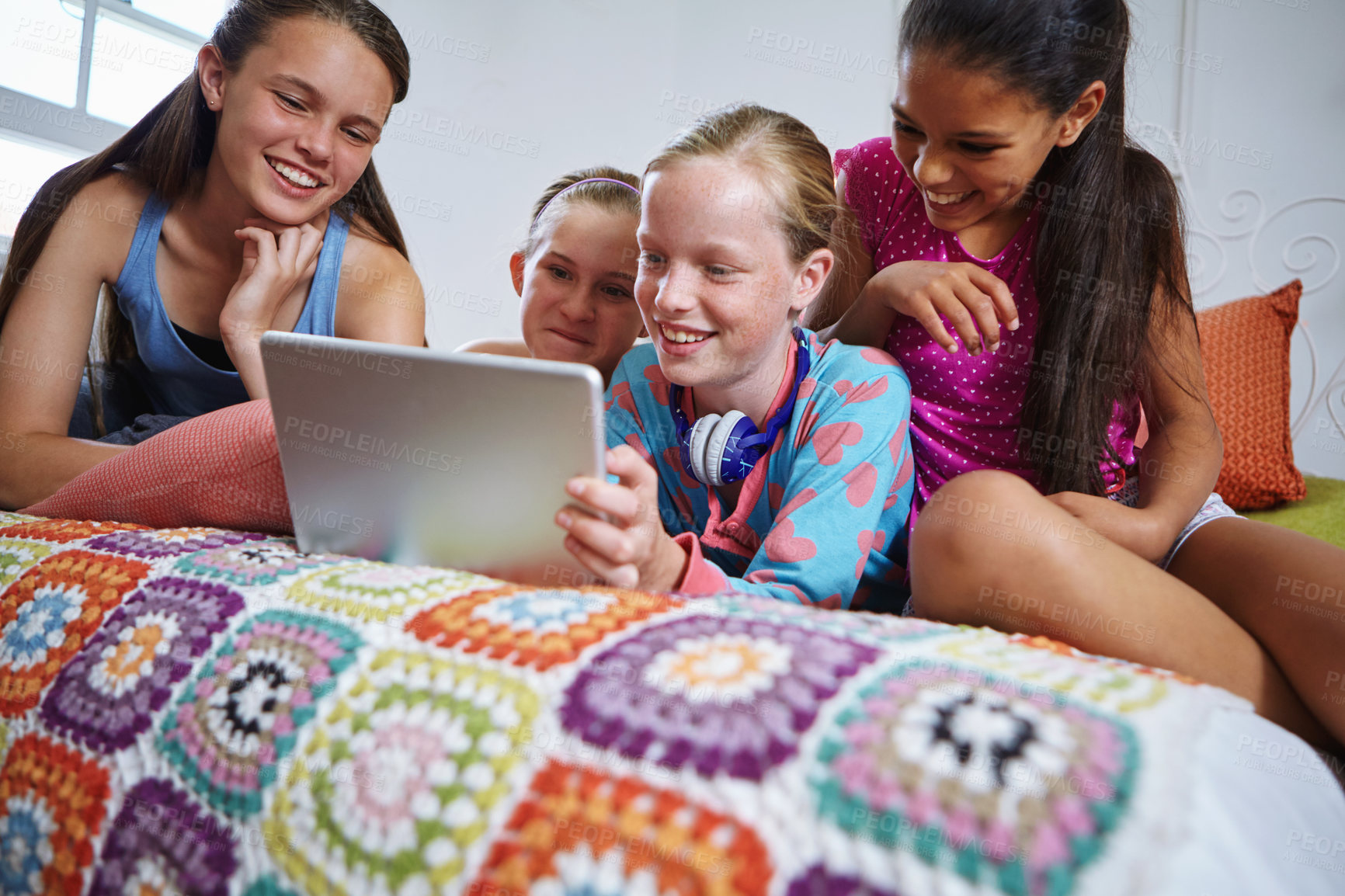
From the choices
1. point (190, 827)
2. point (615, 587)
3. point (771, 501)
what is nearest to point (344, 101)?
point (771, 501)

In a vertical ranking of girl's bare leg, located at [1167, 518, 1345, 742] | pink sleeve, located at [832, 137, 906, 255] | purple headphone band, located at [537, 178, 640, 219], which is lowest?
girl's bare leg, located at [1167, 518, 1345, 742]

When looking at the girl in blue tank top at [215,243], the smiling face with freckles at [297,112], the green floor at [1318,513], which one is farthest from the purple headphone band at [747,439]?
the green floor at [1318,513]

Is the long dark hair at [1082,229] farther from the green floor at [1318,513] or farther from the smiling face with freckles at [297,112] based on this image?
the smiling face with freckles at [297,112]

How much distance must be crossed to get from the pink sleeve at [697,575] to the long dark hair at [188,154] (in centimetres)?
96

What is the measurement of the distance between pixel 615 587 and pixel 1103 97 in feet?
2.78

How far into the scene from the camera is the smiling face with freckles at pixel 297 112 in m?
1.24

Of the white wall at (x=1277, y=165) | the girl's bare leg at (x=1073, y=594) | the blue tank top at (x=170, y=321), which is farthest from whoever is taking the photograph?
the white wall at (x=1277, y=165)

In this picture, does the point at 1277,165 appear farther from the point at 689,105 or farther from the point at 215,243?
the point at 215,243

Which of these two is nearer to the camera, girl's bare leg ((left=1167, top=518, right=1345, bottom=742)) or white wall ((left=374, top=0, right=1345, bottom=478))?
girl's bare leg ((left=1167, top=518, right=1345, bottom=742))

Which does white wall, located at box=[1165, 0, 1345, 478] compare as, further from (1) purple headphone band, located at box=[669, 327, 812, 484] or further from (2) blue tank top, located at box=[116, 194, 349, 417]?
(2) blue tank top, located at box=[116, 194, 349, 417]

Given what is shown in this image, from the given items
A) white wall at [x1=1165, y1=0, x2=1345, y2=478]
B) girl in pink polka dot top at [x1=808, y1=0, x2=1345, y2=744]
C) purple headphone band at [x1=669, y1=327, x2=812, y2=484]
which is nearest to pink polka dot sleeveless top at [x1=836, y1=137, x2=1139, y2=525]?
girl in pink polka dot top at [x1=808, y1=0, x2=1345, y2=744]

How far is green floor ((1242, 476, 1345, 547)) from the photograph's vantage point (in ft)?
4.52

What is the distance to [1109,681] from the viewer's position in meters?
0.45

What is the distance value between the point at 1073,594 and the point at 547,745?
0.45 metres
